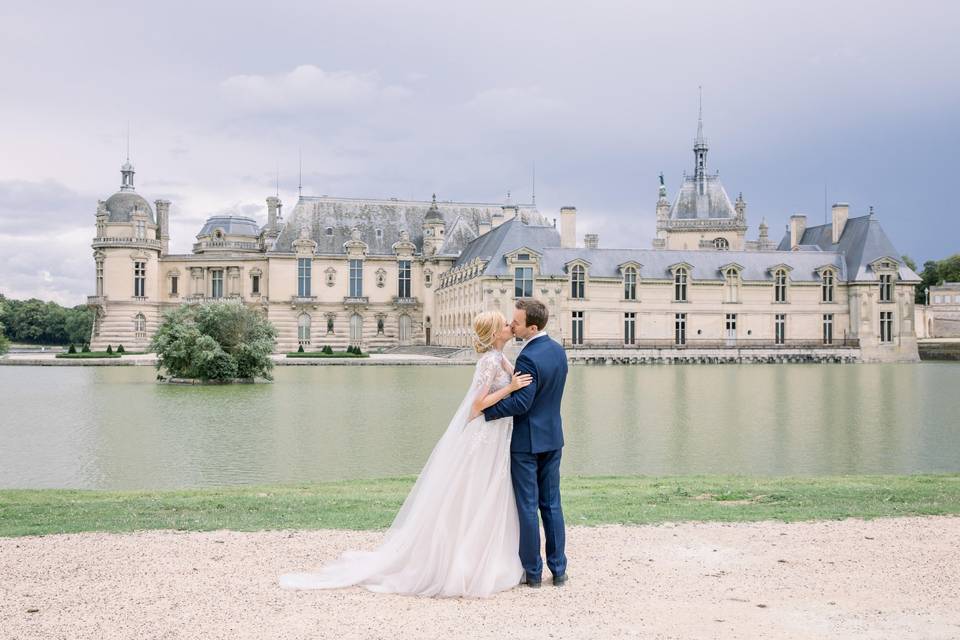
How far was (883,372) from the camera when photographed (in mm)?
39469

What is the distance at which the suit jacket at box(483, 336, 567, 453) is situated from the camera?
6230 millimetres

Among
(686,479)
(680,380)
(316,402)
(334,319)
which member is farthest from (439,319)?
(686,479)

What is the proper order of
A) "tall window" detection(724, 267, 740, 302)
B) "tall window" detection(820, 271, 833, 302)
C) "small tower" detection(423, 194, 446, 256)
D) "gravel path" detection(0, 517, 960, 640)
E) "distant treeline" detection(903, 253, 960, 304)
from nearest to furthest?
"gravel path" detection(0, 517, 960, 640) → "tall window" detection(724, 267, 740, 302) → "tall window" detection(820, 271, 833, 302) → "small tower" detection(423, 194, 446, 256) → "distant treeline" detection(903, 253, 960, 304)

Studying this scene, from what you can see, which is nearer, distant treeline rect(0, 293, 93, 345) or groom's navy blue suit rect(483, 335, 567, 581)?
groom's navy blue suit rect(483, 335, 567, 581)

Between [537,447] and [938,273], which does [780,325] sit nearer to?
[938,273]

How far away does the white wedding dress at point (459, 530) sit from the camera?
239 inches

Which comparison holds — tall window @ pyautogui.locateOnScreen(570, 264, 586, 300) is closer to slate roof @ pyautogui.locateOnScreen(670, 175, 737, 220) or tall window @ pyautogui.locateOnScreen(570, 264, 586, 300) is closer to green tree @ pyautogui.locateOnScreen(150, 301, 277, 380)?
slate roof @ pyautogui.locateOnScreen(670, 175, 737, 220)

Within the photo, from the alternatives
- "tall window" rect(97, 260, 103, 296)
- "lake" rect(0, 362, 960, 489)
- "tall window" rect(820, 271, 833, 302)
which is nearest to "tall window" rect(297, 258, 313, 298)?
"tall window" rect(97, 260, 103, 296)

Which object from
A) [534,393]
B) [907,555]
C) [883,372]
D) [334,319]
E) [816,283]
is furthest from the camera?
[334,319]

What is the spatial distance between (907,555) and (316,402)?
17806mm

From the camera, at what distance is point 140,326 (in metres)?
55.8

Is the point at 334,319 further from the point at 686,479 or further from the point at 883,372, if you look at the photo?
the point at 686,479

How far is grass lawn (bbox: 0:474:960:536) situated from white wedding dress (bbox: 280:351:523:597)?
1.58 m

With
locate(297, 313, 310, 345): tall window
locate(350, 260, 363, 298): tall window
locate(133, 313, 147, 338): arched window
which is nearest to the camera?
locate(133, 313, 147, 338): arched window
